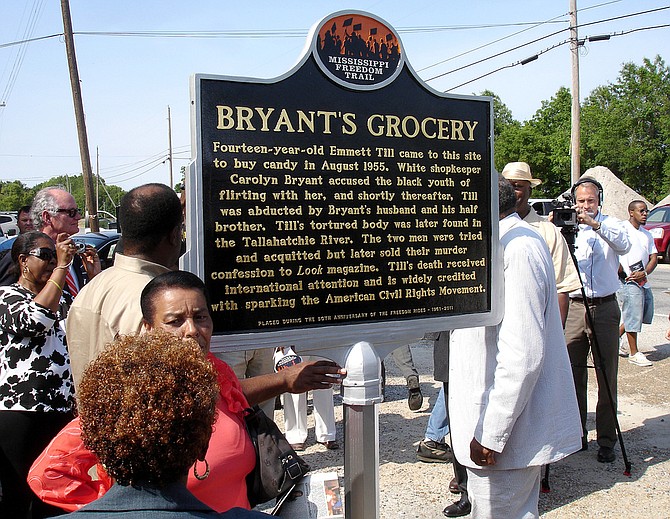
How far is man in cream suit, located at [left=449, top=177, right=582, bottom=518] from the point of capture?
277 cm

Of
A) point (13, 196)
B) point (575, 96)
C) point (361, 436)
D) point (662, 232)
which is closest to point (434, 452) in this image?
point (361, 436)

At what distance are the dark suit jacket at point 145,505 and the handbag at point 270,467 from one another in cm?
65

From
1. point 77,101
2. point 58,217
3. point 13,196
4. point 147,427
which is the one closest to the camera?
point 147,427

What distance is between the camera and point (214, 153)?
2201 mm

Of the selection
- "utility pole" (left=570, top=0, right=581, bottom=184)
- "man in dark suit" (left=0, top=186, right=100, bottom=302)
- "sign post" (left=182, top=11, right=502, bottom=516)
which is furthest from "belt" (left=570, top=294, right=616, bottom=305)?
"utility pole" (left=570, top=0, right=581, bottom=184)

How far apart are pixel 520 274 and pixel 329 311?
913mm

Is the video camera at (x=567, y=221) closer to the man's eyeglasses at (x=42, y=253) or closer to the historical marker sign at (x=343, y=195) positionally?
the historical marker sign at (x=343, y=195)

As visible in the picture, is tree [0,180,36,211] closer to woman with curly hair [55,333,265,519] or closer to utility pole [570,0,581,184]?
utility pole [570,0,581,184]

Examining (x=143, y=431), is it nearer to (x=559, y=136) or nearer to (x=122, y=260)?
(x=122, y=260)

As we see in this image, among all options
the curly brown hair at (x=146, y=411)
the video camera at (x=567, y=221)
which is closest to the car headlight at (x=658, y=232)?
the video camera at (x=567, y=221)

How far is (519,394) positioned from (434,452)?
251 centimetres

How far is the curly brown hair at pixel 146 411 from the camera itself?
4.32ft

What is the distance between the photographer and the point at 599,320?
528 cm

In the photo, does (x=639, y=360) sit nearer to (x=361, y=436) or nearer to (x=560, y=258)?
(x=560, y=258)
